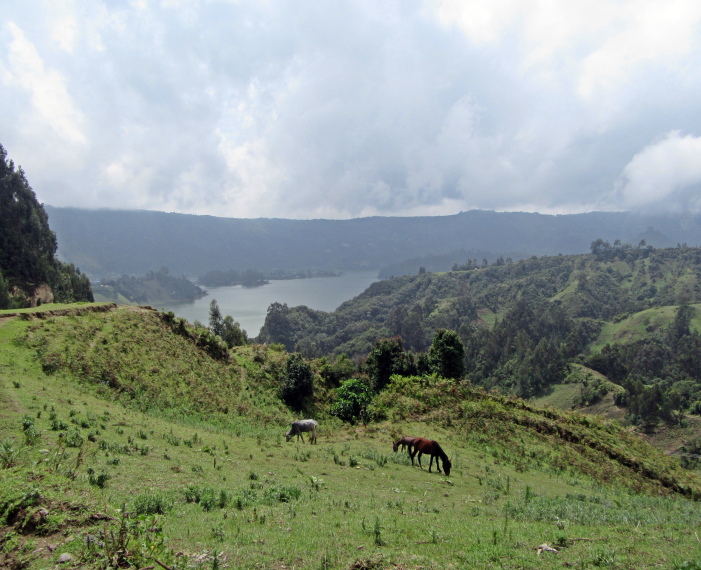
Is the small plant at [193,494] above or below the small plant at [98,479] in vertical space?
below

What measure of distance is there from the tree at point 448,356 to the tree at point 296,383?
12.6 m

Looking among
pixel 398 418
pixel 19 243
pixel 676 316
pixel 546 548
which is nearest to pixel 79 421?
pixel 546 548

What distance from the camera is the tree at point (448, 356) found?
113 feet

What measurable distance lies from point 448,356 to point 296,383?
1454cm

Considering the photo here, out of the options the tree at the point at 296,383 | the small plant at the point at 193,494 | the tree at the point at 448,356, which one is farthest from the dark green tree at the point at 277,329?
the small plant at the point at 193,494

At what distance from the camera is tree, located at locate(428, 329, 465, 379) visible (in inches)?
1357

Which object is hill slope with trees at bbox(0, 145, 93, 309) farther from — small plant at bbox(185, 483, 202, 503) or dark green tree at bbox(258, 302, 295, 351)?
dark green tree at bbox(258, 302, 295, 351)

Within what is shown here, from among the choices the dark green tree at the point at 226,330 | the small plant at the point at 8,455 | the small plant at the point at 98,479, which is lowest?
the dark green tree at the point at 226,330

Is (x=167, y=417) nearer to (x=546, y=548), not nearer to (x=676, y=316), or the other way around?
(x=546, y=548)

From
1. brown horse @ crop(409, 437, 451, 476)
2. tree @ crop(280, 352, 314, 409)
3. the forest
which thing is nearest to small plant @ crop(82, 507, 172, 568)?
brown horse @ crop(409, 437, 451, 476)

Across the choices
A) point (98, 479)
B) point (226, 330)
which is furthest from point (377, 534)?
point (226, 330)

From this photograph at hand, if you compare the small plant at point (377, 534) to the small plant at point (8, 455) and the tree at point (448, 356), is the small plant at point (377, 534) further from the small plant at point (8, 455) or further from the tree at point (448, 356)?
the tree at point (448, 356)

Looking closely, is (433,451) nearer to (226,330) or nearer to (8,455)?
(8,455)

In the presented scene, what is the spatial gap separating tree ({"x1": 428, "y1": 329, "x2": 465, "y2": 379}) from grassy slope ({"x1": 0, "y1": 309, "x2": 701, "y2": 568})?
391 inches
